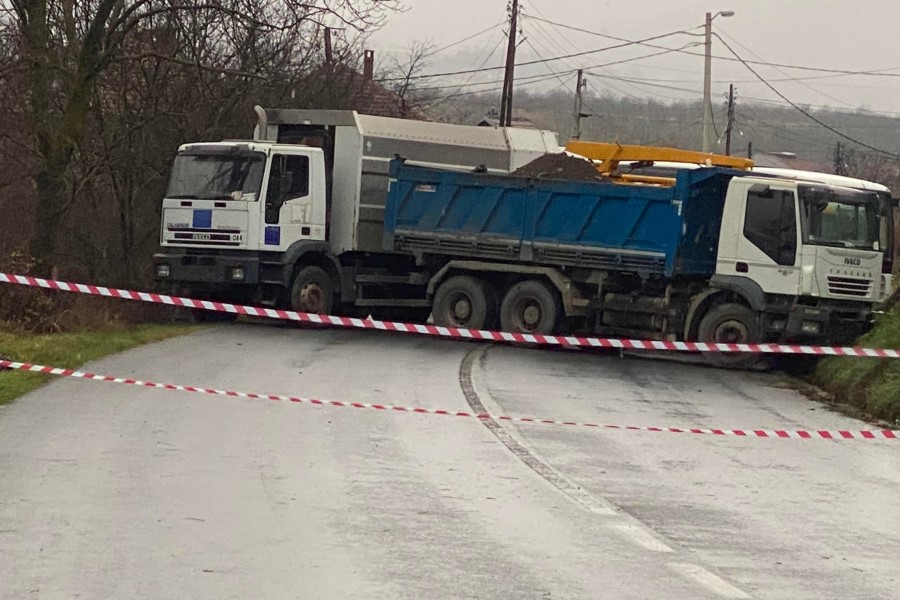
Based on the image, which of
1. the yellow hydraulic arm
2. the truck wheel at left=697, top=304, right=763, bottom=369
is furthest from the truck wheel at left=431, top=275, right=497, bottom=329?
the truck wheel at left=697, top=304, right=763, bottom=369

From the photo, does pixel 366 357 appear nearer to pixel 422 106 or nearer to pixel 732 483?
pixel 732 483

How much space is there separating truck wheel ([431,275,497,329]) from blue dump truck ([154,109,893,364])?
0.12 ft

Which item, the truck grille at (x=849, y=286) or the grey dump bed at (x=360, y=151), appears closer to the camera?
the truck grille at (x=849, y=286)

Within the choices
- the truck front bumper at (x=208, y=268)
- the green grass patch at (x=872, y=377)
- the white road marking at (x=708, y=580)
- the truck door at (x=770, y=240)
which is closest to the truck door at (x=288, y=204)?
the truck front bumper at (x=208, y=268)

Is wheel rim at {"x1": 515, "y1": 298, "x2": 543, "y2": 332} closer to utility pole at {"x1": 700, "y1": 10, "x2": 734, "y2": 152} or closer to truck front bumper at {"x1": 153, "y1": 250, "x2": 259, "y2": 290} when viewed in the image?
truck front bumper at {"x1": 153, "y1": 250, "x2": 259, "y2": 290}

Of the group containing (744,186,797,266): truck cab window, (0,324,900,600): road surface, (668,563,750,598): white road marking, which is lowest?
(0,324,900,600): road surface

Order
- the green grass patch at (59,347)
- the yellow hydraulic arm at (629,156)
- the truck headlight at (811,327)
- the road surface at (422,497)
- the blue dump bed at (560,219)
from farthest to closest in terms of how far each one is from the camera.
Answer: the yellow hydraulic arm at (629,156) → the blue dump bed at (560,219) → the truck headlight at (811,327) → the green grass patch at (59,347) → the road surface at (422,497)

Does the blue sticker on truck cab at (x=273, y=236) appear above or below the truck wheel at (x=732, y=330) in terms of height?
above

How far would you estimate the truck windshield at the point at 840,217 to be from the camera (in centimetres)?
1858

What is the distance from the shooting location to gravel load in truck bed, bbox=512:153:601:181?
20344 mm

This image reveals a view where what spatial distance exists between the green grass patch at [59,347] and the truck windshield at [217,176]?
2479 mm

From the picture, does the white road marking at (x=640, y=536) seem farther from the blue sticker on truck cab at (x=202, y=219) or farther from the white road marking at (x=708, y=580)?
the blue sticker on truck cab at (x=202, y=219)

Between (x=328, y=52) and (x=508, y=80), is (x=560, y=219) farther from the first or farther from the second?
(x=508, y=80)

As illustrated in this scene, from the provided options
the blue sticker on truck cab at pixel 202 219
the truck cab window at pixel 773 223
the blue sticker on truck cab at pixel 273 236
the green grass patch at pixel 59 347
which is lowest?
the green grass patch at pixel 59 347
